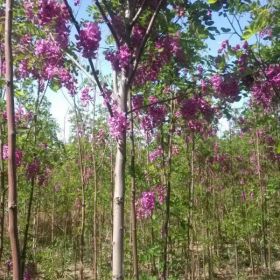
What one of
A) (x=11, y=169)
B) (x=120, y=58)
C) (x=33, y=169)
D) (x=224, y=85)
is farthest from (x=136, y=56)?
(x=33, y=169)

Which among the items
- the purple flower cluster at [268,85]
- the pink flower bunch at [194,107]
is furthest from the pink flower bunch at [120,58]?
the purple flower cluster at [268,85]

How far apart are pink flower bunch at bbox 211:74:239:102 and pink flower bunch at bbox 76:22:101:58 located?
1.39 metres

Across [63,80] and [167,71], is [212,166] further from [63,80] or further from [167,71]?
[63,80]

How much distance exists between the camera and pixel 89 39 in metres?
3.08

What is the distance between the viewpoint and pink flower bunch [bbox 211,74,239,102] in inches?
157

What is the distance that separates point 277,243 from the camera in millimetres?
13422

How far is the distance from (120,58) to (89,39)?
0.27 meters

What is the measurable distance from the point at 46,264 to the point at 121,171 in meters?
8.58

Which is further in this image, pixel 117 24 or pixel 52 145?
pixel 52 145

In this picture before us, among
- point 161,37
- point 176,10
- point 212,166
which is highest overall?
point 176,10

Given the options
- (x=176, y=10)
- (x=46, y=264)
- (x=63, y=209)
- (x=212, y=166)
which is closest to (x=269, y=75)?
(x=176, y=10)

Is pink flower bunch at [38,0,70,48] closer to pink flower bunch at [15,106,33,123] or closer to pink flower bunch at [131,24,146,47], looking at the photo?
pink flower bunch at [131,24,146,47]

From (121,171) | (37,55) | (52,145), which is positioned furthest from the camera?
(52,145)

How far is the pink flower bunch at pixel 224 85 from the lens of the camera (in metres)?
4.00
